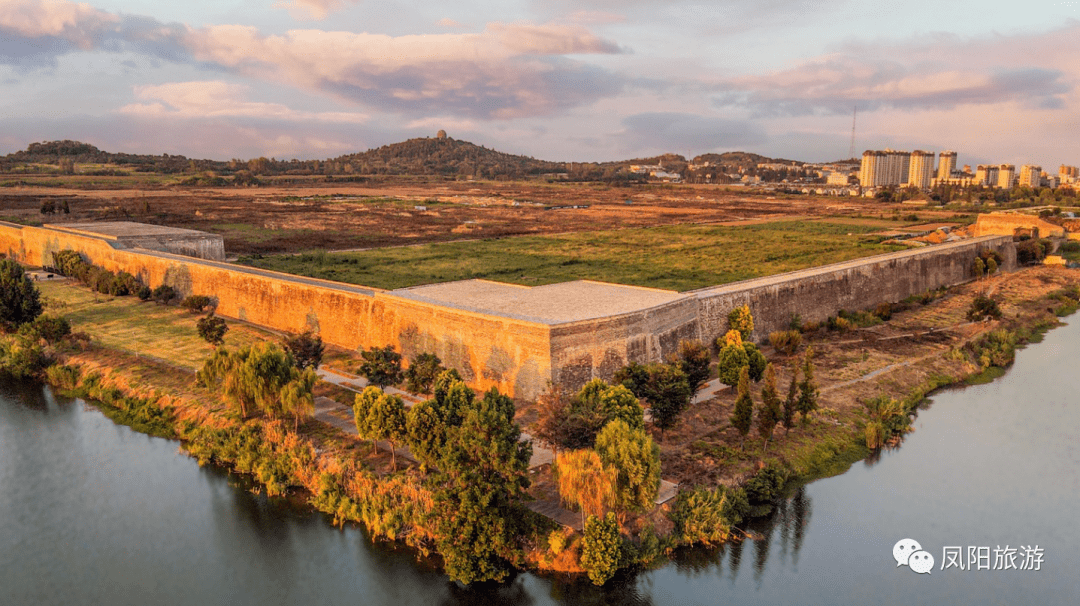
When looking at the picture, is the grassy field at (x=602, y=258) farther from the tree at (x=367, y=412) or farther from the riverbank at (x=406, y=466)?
the tree at (x=367, y=412)

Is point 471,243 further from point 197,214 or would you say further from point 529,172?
point 529,172

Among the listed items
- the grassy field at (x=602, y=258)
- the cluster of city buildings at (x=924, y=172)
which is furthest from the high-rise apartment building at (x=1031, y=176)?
the grassy field at (x=602, y=258)

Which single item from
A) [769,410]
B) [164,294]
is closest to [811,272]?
[769,410]

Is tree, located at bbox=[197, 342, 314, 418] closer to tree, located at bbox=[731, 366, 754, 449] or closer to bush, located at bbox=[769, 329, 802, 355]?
tree, located at bbox=[731, 366, 754, 449]

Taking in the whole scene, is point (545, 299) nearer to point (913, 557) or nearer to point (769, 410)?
point (769, 410)

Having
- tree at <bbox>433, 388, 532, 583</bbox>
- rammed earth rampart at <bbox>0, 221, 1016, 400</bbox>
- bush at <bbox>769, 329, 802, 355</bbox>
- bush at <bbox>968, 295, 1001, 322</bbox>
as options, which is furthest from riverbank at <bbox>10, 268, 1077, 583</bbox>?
rammed earth rampart at <bbox>0, 221, 1016, 400</bbox>

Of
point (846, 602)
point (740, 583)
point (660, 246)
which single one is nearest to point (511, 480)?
point (740, 583)
